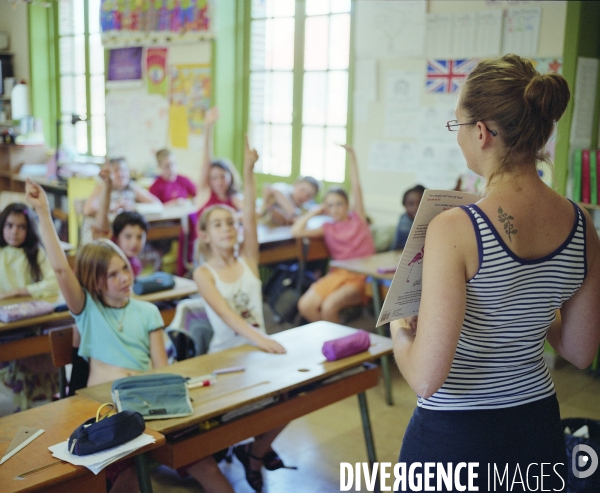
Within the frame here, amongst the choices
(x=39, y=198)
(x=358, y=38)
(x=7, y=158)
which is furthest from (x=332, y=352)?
(x=358, y=38)

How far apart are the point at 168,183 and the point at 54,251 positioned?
11.6 ft

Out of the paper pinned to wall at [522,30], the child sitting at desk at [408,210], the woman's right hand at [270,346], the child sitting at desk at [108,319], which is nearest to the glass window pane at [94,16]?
the child sitting at desk at [108,319]

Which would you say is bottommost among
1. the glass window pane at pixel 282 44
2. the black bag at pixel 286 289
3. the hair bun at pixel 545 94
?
the black bag at pixel 286 289

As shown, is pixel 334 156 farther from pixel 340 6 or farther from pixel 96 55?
pixel 96 55

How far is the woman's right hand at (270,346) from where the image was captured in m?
2.51

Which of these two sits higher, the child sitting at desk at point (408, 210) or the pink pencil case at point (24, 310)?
the child sitting at desk at point (408, 210)

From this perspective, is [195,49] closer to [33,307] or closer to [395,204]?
[395,204]

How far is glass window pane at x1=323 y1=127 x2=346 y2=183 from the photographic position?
5.76 metres

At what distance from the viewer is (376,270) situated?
397 cm

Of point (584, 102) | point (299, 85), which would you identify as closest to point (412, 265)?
point (584, 102)

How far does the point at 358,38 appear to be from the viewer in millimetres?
5449

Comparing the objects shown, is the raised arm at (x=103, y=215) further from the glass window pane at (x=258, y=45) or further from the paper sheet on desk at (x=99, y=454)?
the glass window pane at (x=258, y=45)

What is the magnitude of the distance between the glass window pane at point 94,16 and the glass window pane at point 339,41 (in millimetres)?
2616

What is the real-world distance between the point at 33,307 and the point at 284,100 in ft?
12.6
